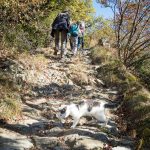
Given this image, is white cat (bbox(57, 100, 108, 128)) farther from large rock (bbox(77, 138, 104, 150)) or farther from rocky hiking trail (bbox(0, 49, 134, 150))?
large rock (bbox(77, 138, 104, 150))

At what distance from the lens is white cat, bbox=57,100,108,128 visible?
8.23 metres

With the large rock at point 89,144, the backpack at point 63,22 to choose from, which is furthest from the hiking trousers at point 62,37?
the large rock at point 89,144

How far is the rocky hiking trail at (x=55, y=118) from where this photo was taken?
24.6 feet

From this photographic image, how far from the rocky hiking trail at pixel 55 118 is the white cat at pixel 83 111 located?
0.21 metres

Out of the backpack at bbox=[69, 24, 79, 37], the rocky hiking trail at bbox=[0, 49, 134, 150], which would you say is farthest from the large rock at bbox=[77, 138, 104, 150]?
the backpack at bbox=[69, 24, 79, 37]

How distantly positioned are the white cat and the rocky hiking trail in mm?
213

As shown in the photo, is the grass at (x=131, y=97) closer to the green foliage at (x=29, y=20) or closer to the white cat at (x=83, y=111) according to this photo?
the white cat at (x=83, y=111)

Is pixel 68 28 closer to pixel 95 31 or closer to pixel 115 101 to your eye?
pixel 115 101

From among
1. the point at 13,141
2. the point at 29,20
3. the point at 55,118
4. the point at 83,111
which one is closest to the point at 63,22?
the point at 29,20

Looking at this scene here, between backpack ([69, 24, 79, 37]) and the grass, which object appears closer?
the grass

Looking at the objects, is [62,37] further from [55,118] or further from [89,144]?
[89,144]

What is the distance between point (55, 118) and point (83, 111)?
107cm

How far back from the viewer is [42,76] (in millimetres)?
12922

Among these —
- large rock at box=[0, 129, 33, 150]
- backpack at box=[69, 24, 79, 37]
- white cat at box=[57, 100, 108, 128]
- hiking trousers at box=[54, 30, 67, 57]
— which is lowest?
large rock at box=[0, 129, 33, 150]
